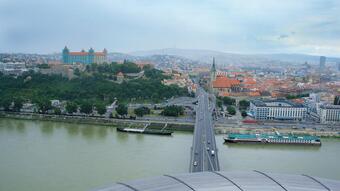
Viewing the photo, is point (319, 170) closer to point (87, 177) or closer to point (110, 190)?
point (87, 177)

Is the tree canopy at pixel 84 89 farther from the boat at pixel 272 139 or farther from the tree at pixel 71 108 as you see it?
the boat at pixel 272 139

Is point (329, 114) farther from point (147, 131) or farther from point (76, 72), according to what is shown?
point (76, 72)

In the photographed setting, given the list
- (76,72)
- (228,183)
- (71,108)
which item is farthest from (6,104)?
(228,183)

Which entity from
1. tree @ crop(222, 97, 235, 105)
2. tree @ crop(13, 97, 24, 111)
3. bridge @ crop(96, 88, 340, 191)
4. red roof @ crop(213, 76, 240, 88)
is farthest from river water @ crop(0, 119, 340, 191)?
red roof @ crop(213, 76, 240, 88)

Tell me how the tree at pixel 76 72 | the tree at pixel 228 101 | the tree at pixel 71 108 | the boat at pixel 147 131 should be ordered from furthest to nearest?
the tree at pixel 76 72, the tree at pixel 228 101, the tree at pixel 71 108, the boat at pixel 147 131

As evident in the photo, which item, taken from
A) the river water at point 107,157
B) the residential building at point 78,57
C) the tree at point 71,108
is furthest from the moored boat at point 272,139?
the residential building at point 78,57
